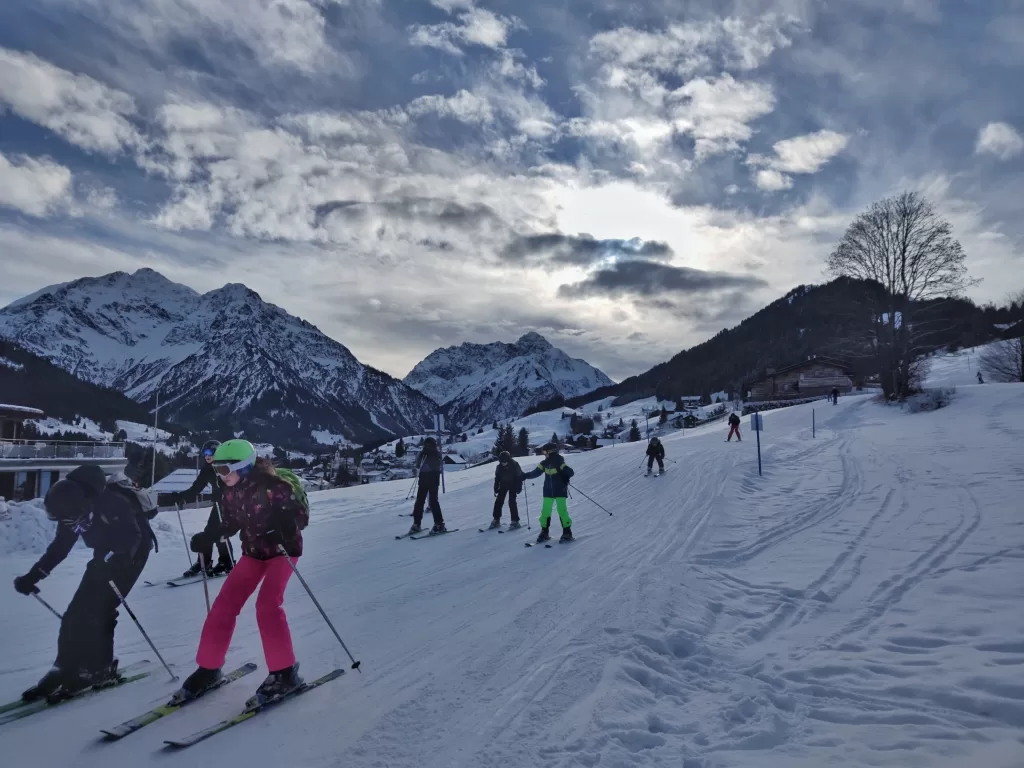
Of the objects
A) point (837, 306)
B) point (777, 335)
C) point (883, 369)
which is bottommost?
point (883, 369)

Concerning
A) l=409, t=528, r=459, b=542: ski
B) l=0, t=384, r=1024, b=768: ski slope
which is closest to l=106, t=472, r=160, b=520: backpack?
l=0, t=384, r=1024, b=768: ski slope

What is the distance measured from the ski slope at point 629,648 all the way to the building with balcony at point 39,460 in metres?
20.5

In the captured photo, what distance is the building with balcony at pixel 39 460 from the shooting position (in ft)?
86.9

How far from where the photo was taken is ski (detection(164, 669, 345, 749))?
3705 mm

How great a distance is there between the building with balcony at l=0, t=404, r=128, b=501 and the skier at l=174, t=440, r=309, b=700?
2658cm

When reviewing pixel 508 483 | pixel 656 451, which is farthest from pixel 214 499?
pixel 656 451

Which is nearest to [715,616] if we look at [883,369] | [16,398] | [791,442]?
[791,442]

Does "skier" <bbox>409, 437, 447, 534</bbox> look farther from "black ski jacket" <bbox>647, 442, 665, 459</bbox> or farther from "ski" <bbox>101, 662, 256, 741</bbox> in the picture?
"black ski jacket" <bbox>647, 442, 665, 459</bbox>

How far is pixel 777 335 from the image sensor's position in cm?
14188

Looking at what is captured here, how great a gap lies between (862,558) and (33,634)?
33.7ft

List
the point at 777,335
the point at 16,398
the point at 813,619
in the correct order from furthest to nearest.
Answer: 1. the point at 777,335
2. the point at 16,398
3. the point at 813,619

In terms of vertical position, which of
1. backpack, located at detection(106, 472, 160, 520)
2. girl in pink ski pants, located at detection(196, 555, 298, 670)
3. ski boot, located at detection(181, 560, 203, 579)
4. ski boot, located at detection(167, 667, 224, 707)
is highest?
backpack, located at detection(106, 472, 160, 520)

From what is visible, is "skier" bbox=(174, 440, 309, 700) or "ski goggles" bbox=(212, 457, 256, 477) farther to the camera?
"ski goggles" bbox=(212, 457, 256, 477)

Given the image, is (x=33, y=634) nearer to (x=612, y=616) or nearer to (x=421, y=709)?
(x=421, y=709)
